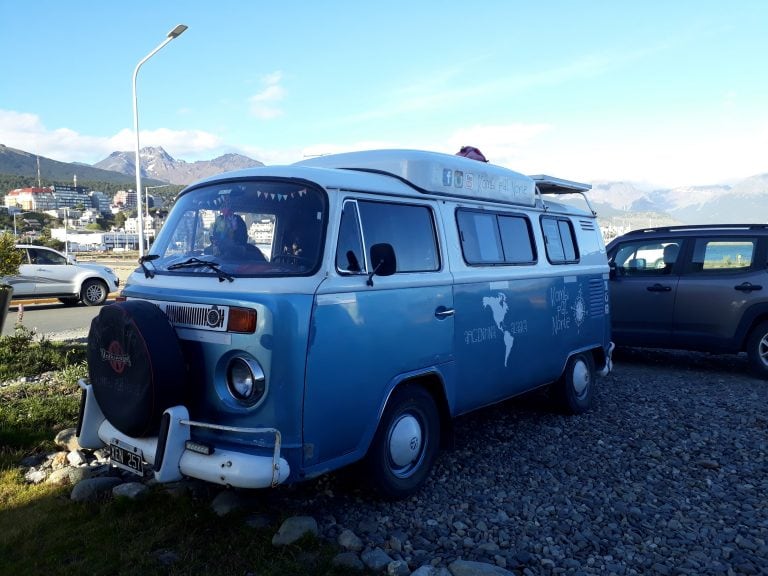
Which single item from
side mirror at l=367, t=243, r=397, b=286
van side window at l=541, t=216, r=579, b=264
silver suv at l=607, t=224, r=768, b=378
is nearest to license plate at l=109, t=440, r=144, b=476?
side mirror at l=367, t=243, r=397, b=286

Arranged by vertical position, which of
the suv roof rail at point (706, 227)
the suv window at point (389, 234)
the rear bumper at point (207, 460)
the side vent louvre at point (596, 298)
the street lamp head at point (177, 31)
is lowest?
the rear bumper at point (207, 460)

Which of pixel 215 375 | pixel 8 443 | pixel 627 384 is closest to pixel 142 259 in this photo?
pixel 215 375

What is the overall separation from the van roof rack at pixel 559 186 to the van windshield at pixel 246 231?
3.20 metres

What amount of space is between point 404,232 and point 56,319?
12.8 meters

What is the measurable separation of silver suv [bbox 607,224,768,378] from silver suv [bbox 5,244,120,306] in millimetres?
14087

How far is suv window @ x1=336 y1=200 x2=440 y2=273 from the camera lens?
3871 mm

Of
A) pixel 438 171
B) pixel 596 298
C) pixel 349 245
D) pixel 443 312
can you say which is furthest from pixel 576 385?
pixel 349 245

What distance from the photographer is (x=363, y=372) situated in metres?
3.82

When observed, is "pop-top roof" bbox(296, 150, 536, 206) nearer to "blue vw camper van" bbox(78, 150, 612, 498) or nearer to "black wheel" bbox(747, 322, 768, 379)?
"blue vw camper van" bbox(78, 150, 612, 498)

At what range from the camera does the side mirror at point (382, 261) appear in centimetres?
390

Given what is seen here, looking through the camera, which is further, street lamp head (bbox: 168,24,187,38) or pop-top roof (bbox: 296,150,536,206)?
street lamp head (bbox: 168,24,187,38)

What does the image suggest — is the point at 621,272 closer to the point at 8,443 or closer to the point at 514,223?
the point at 514,223

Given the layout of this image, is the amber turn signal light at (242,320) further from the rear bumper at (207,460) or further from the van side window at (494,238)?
the van side window at (494,238)

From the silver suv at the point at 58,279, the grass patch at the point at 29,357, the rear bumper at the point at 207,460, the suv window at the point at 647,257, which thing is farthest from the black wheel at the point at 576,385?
the silver suv at the point at 58,279
